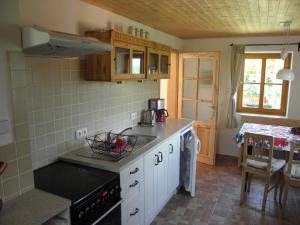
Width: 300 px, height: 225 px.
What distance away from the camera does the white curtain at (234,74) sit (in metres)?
4.30

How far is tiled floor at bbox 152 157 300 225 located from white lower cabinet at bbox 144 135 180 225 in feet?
0.59

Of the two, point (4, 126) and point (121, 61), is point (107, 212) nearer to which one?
point (4, 126)

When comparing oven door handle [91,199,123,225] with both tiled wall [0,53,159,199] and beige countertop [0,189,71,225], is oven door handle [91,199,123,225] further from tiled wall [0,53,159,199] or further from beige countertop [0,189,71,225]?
tiled wall [0,53,159,199]

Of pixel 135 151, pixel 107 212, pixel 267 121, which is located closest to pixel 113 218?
pixel 107 212

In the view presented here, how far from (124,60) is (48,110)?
0.88 metres

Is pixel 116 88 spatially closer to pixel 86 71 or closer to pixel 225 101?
pixel 86 71

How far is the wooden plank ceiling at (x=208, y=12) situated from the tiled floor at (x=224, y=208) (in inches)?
87.7

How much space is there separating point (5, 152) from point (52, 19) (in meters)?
1.09

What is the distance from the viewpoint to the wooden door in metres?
4.30

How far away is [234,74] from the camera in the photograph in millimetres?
4379

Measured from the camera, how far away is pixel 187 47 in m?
4.81

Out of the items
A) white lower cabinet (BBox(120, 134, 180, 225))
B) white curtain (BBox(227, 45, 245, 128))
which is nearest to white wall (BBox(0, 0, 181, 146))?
white lower cabinet (BBox(120, 134, 180, 225))

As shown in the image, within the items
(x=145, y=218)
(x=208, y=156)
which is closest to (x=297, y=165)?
(x=208, y=156)

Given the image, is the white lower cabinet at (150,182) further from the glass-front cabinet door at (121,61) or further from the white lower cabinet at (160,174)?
the glass-front cabinet door at (121,61)
